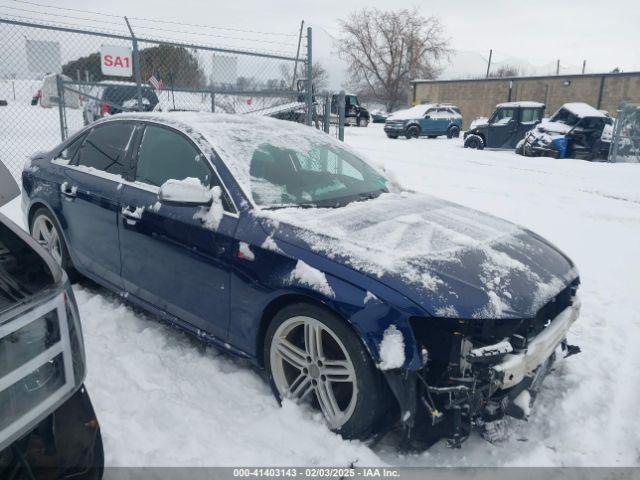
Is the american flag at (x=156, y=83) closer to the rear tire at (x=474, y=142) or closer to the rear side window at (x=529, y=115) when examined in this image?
the rear tire at (x=474, y=142)

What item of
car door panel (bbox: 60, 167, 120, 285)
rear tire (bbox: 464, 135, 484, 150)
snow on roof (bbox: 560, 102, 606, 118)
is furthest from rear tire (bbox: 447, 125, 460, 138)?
car door panel (bbox: 60, 167, 120, 285)

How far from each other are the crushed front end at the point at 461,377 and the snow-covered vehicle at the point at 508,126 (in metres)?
17.2

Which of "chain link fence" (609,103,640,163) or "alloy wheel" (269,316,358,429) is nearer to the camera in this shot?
"alloy wheel" (269,316,358,429)

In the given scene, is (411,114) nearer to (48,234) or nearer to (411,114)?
(411,114)

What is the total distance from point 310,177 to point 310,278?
111 cm

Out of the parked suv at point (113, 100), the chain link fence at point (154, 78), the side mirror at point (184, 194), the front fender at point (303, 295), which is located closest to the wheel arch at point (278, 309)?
the front fender at point (303, 295)

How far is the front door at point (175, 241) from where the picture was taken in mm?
2771

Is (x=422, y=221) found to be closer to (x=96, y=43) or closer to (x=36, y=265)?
(x=36, y=265)

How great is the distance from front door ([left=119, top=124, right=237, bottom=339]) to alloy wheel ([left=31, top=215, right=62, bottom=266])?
3.85ft

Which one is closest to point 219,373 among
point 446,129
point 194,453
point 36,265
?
point 194,453

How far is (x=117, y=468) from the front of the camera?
7.13 feet

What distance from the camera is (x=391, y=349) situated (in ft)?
6.94

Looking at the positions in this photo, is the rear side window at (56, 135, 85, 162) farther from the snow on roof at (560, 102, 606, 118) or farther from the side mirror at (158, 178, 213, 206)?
the snow on roof at (560, 102, 606, 118)

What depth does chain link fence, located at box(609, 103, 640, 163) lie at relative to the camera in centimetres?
1441
